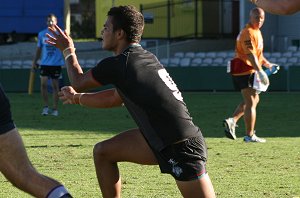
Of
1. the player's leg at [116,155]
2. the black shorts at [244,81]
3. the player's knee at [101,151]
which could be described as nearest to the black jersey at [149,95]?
the player's leg at [116,155]

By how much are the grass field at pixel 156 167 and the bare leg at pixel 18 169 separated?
104 inches

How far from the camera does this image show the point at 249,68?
48.1ft

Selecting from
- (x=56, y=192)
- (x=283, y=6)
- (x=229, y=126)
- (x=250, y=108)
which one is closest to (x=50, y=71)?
(x=229, y=126)

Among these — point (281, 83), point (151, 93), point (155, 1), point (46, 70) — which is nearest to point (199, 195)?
point (151, 93)

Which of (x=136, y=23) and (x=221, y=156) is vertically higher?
(x=136, y=23)

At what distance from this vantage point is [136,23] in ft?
23.4

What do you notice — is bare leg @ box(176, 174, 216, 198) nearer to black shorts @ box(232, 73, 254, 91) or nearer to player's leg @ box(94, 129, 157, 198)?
player's leg @ box(94, 129, 157, 198)

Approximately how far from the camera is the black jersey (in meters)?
7.01

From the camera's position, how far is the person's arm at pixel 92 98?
24.1 ft

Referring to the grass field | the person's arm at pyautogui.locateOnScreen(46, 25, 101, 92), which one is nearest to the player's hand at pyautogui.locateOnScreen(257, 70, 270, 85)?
the grass field

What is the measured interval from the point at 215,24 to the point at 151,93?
26051 millimetres

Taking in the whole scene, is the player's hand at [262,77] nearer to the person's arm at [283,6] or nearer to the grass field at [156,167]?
the grass field at [156,167]

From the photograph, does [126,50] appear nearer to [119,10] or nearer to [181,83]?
[119,10]

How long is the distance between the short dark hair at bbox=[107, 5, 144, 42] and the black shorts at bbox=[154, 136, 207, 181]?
0.88 meters
